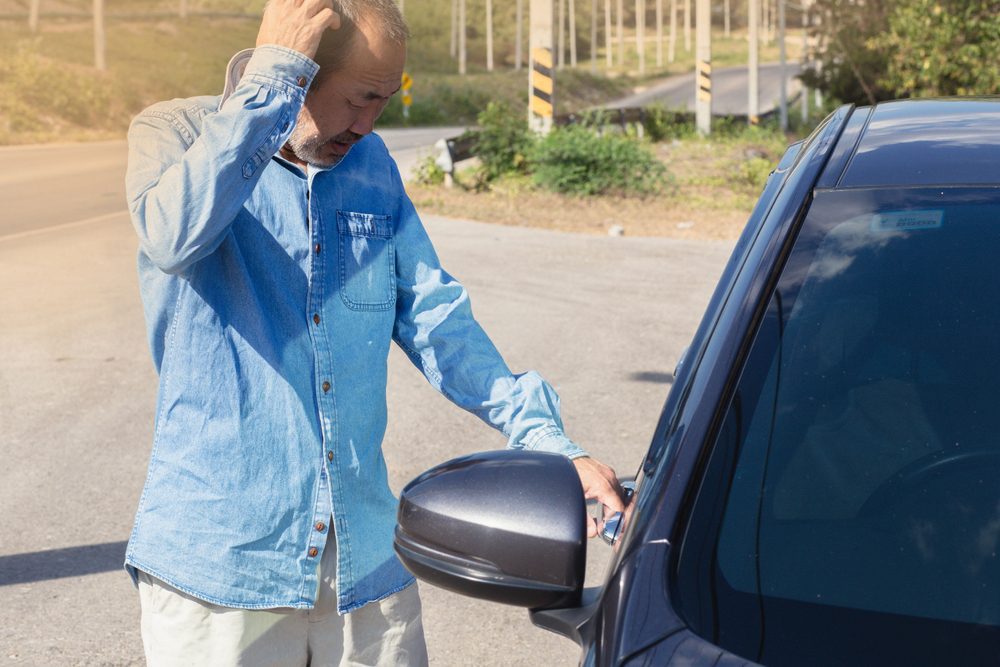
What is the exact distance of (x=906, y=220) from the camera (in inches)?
81.2

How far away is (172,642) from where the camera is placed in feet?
7.14

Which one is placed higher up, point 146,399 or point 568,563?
point 568,563

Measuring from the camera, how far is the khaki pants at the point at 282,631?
85.3 inches

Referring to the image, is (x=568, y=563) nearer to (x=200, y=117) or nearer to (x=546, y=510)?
(x=546, y=510)

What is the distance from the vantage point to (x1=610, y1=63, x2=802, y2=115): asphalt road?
2055 inches

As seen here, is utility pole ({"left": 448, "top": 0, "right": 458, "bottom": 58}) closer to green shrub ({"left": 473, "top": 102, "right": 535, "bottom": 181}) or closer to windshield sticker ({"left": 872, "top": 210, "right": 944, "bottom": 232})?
green shrub ({"left": 473, "top": 102, "right": 535, "bottom": 181})

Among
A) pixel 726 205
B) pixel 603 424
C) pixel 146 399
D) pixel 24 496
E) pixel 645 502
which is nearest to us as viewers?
pixel 645 502

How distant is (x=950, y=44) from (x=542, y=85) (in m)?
5.36

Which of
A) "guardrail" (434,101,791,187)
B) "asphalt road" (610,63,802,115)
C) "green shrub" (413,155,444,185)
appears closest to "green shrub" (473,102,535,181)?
"guardrail" (434,101,791,187)

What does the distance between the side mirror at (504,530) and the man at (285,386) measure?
0.40 meters

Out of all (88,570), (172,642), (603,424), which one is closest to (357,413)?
(172,642)

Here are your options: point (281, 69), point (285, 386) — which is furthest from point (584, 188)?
point (281, 69)

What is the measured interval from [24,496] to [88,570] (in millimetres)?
956

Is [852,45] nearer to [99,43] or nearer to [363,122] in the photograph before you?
[99,43]
